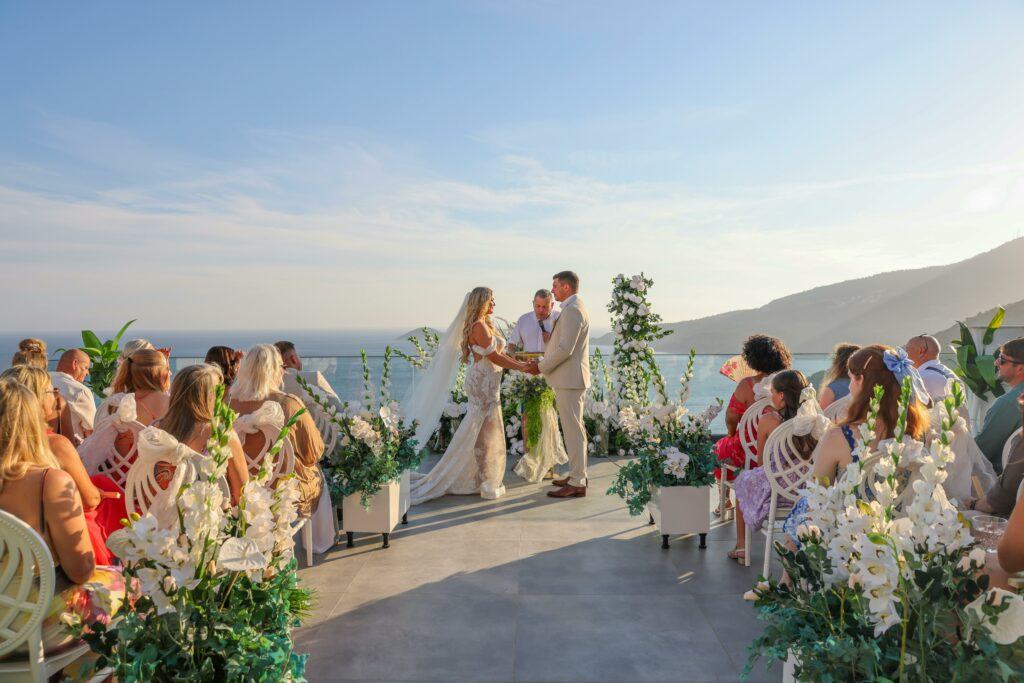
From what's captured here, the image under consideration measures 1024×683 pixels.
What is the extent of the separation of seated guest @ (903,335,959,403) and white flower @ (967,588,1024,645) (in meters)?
4.08

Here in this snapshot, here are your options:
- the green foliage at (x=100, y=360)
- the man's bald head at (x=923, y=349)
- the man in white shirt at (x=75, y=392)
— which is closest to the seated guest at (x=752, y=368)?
the man's bald head at (x=923, y=349)

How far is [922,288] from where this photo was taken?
19375 millimetres

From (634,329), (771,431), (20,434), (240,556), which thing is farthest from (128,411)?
(634,329)

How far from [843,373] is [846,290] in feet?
56.5

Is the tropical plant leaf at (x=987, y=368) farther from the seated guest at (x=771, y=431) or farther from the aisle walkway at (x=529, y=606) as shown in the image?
the seated guest at (x=771, y=431)

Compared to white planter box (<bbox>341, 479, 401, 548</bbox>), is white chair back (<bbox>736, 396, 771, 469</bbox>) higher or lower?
higher

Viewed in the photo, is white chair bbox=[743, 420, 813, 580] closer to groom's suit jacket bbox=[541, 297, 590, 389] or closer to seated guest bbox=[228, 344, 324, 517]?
groom's suit jacket bbox=[541, 297, 590, 389]

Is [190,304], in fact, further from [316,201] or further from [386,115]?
[386,115]

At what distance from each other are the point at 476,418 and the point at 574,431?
0.94 m

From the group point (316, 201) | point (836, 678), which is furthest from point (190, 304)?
point (836, 678)

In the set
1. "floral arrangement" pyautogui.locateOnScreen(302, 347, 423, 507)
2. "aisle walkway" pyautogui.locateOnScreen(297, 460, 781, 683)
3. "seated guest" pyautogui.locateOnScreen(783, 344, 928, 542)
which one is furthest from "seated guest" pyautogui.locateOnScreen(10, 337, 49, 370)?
"seated guest" pyautogui.locateOnScreen(783, 344, 928, 542)

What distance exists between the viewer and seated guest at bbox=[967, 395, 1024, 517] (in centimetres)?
314

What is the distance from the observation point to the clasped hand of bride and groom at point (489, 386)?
Answer: 6.08m

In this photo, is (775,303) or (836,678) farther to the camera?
(775,303)
